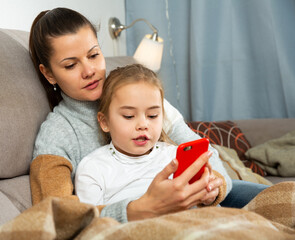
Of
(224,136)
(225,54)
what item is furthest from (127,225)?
(225,54)

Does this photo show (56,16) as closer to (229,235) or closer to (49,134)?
(49,134)

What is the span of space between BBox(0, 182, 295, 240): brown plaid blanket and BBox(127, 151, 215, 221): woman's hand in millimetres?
217

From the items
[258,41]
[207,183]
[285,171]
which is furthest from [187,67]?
[207,183]

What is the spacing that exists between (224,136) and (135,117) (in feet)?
3.93

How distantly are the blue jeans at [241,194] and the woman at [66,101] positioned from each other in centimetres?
6

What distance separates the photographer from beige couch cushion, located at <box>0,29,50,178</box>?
1036 millimetres

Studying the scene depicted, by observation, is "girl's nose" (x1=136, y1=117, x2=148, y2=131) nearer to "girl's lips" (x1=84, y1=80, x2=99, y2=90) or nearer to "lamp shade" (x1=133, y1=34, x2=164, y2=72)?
"girl's lips" (x1=84, y1=80, x2=99, y2=90)

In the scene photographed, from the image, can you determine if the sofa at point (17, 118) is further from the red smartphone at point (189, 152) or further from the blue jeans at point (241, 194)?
the blue jeans at point (241, 194)

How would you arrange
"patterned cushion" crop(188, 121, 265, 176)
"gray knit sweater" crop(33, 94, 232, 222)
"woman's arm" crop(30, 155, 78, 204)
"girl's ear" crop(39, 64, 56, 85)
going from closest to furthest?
1. "woman's arm" crop(30, 155, 78, 204)
2. "gray knit sweater" crop(33, 94, 232, 222)
3. "girl's ear" crop(39, 64, 56, 85)
4. "patterned cushion" crop(188, 121, 265, 176)

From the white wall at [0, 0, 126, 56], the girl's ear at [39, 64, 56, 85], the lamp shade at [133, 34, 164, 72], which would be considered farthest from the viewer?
the lamp shade at [133, 34, 164, 72]

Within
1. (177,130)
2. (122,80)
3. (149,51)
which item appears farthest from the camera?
(149,51)

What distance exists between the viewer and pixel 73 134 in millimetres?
1184

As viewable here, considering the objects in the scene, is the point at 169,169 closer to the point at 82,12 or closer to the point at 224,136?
the point at 224,136

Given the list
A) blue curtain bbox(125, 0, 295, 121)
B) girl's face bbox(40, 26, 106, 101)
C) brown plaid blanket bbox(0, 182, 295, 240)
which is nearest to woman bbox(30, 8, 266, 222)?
girl's face bbox(40, 26, 106, 101)
